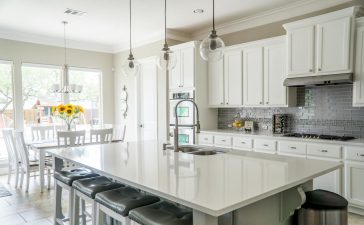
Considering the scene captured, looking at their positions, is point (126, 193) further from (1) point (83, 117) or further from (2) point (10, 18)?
(1) point (83, 117)

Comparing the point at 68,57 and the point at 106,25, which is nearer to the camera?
the point at 106,25

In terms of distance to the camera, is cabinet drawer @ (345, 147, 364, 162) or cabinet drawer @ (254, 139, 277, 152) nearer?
cabinet drawer @ (345, 147, 364, 162)

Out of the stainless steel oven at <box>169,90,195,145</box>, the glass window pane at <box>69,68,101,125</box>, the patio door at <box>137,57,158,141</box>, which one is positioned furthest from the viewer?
the glass window pane at <box>69,68,101,125</box>

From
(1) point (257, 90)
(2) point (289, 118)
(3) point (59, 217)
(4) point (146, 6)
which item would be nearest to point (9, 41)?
(4) point (146, 6)

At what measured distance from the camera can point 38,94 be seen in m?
6.10

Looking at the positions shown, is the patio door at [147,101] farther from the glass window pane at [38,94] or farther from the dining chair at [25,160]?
the dining chair at [25,160]

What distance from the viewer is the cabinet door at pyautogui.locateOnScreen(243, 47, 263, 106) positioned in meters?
4.40

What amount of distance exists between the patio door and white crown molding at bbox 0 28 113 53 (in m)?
1.37

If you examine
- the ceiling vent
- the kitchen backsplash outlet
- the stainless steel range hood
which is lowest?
the kitchen backsplash outlet

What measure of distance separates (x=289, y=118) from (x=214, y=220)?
351 cm

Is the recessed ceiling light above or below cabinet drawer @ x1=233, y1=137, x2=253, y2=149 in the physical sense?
above

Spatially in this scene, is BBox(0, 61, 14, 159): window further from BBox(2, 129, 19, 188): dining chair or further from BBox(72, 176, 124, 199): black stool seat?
BBox(72, 176, 124, 199): black stool seat

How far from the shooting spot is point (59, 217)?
9.70 feet

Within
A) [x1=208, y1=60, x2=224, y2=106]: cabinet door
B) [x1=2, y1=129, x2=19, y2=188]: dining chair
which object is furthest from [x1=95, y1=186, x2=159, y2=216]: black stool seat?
[x1=2, y1=129, x2=19, y2=188]: dining chair
